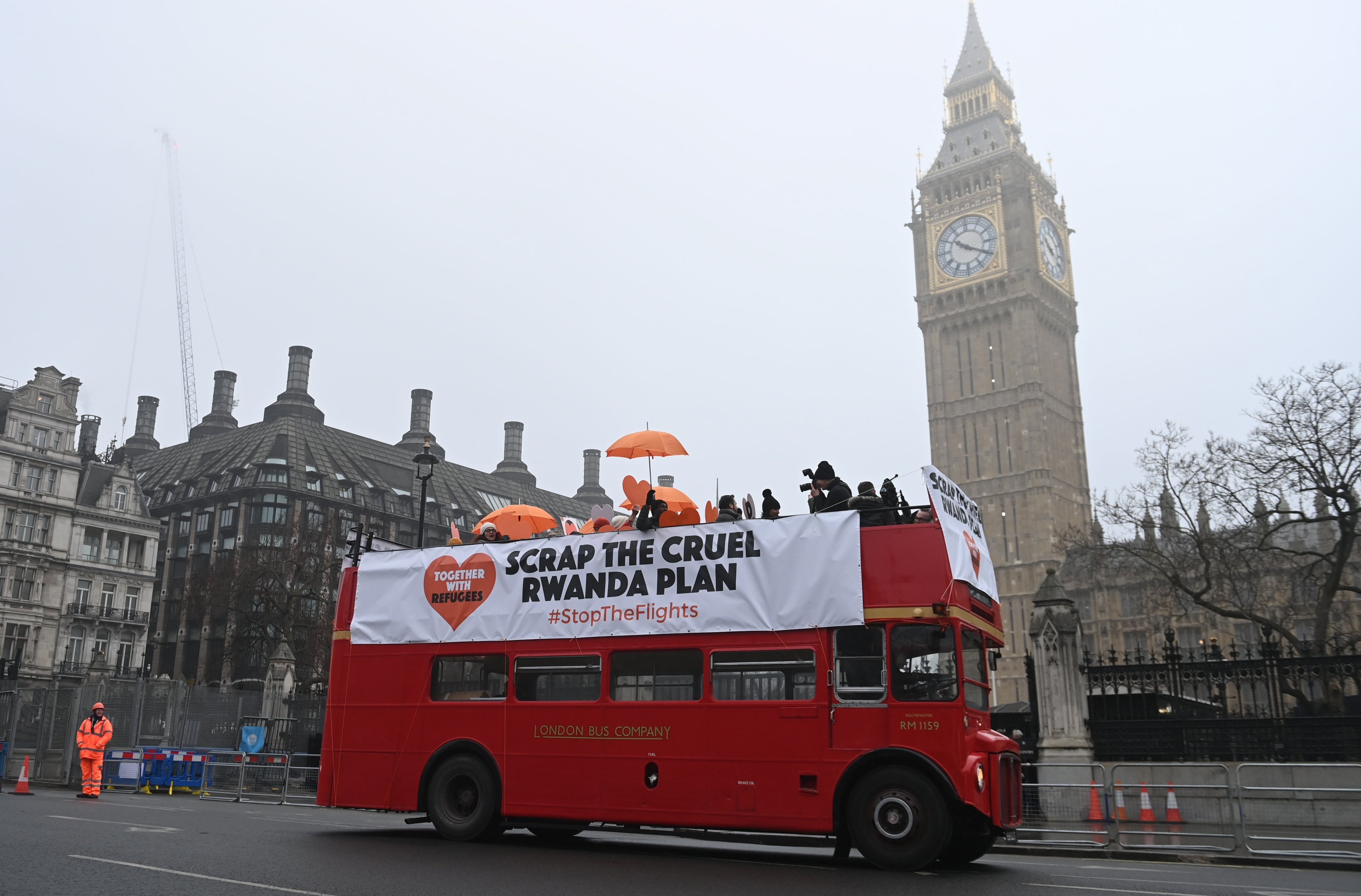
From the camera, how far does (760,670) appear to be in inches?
460

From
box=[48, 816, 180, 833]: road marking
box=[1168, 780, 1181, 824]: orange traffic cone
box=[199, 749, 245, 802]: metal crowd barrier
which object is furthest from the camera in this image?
box=[199, 749, 245, 802]: metal crowd barrier

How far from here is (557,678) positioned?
1278 centimetres

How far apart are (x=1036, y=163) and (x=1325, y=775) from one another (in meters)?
81.5

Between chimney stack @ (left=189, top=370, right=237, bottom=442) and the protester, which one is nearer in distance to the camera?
the protester

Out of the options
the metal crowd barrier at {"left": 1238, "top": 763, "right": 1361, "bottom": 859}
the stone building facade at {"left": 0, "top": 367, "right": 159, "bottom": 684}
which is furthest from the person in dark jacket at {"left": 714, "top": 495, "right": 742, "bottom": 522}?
the stone building facade at {"left": 0, "top": 367, "right": 159, "bottom": 684}

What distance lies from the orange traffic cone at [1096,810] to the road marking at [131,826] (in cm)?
1183

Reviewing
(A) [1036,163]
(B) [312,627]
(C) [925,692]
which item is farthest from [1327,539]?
(C) [925,692]

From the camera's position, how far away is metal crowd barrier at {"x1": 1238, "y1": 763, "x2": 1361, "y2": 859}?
13.2 metres

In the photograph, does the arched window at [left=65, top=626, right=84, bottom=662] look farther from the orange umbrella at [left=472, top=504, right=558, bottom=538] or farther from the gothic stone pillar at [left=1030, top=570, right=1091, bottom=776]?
the gothic stone pillar at [left=1030, top=570, right=1091, bottom=776]

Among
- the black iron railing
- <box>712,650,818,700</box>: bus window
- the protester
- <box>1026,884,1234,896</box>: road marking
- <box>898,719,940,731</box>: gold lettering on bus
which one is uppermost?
the black iron railing

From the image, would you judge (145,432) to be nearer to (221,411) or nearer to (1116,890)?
(221,411)

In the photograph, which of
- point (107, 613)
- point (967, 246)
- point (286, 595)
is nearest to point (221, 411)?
point (107, 613)

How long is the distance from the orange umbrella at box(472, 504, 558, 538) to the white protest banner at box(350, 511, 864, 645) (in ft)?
5.48

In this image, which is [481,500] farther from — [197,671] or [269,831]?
[269,831]
